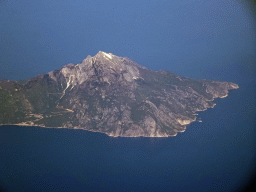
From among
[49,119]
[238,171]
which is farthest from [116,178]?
[49,119]

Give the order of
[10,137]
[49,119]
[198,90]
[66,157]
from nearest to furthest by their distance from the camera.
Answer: [66,157] < [10,137] < [49,119] < [198,90]

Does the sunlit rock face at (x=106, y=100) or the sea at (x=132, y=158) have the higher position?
the sunlit rock face at (x=106, y=100)

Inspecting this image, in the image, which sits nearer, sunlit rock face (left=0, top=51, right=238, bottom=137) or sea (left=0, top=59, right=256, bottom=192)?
sea (left=0, top=59, right=256, bottom=192)

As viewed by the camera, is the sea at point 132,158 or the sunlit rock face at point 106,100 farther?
the sunlit rock face at point 106,100

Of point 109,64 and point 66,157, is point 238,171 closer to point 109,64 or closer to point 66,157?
point 66,157

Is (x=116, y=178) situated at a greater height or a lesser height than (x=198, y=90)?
lesser

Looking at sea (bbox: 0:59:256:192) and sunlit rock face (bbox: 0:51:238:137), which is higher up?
sunlit rock face (bbox: 0:51:238:137)
